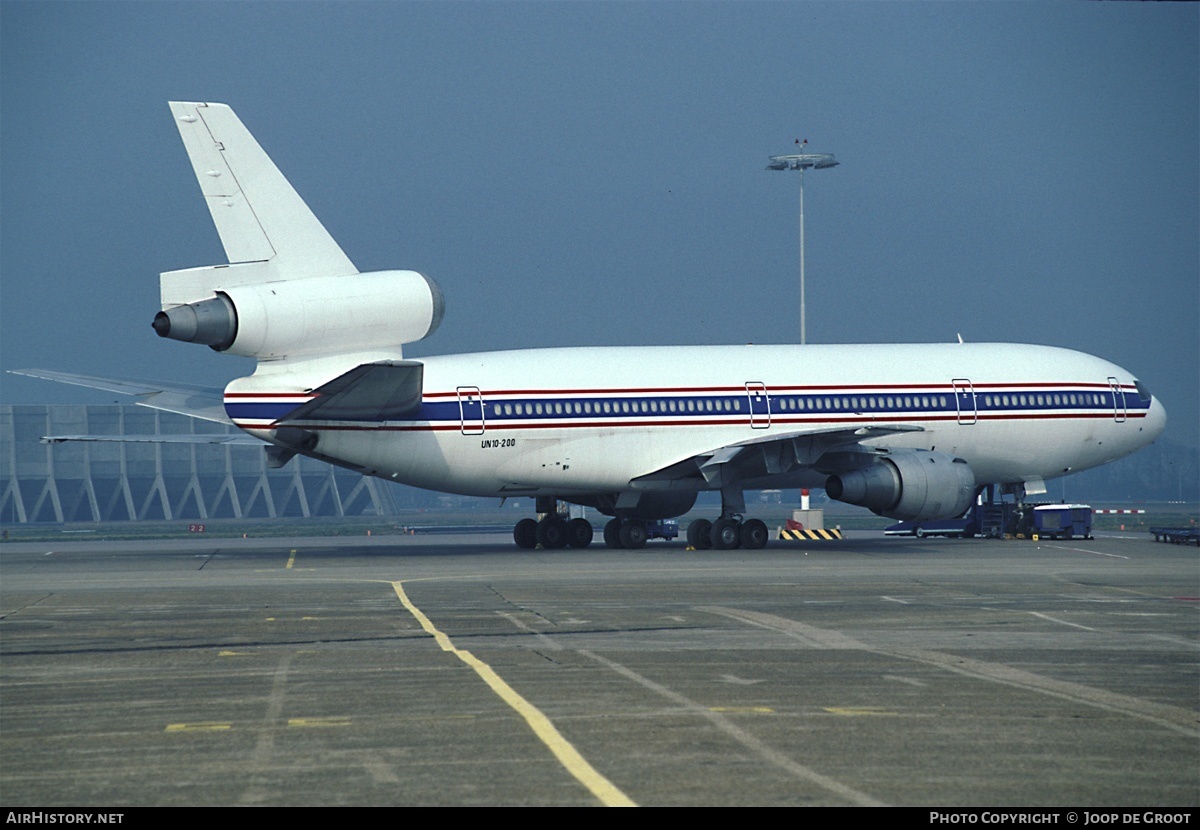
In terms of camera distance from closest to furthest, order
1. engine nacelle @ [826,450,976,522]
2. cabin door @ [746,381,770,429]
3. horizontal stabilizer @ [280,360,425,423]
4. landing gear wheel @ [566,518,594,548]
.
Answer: horizontal stabilizer @ [280,360,425,423]
engine nacelle @ [826,450,976,522]
cabin door @ [746,381,770,429]
landing gear wheel @ [566,518,594,548]

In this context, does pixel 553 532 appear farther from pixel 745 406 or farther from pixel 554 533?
pixel 745 406

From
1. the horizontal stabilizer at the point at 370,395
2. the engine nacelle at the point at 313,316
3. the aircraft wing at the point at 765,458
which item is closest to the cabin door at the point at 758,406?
the aircraft wing at the point at 765,458

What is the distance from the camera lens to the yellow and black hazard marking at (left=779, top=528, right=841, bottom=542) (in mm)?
47594

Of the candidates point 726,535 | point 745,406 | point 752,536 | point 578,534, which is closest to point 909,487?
point 752,536

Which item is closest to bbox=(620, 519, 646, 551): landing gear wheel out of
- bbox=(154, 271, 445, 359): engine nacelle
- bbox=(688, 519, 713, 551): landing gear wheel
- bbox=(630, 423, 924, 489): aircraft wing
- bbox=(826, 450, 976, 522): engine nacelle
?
bbox=(688, 519, 713, 551): landing gear wheel

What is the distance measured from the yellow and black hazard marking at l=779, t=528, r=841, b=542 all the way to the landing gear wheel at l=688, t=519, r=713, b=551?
7.45m

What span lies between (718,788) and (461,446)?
28.2m

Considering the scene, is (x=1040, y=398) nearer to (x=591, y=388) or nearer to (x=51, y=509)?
(x=591, y=388)

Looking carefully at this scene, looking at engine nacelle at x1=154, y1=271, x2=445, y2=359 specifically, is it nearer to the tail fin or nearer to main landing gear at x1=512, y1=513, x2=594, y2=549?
the tail fin

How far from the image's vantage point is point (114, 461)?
114312 mm

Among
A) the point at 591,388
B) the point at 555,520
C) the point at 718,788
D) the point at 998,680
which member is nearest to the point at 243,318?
the point at 591,388

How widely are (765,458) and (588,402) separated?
16.1 feet

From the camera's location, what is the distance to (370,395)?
34938 millimetres

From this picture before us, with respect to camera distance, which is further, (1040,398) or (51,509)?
(51,509)
